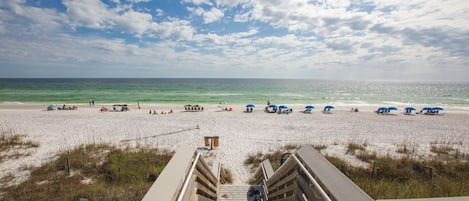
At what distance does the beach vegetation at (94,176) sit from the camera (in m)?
5.32

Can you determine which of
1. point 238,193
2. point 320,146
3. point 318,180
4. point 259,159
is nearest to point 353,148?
point 320,146

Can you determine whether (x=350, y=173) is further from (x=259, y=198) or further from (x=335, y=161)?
(x=259, y=198)

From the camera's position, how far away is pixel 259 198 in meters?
4.37

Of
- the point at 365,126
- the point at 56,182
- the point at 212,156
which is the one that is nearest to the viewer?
the point at 56,182

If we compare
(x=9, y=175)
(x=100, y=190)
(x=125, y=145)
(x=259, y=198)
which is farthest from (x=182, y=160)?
(x=125, y=145)

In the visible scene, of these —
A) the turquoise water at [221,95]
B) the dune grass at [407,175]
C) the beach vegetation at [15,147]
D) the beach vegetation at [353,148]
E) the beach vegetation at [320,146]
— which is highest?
the turquoise water at [221,95]

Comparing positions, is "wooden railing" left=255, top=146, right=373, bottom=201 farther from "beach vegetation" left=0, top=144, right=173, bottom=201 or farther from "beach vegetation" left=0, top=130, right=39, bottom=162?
"beach vegetation" left=0, top=130, right=39, bottom=162

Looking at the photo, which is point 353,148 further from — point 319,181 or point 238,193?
point 319,181

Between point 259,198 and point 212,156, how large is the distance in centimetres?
558

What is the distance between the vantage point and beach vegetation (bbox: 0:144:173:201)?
209 inches

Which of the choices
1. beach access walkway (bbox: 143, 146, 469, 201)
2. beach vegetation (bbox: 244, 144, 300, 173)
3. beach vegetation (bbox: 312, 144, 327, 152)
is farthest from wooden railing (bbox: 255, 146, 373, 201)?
beach vegetation (bbox: 312, 144, 327, 152)

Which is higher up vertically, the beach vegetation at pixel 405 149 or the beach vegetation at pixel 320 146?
the beach vegetation at pixel 405 149

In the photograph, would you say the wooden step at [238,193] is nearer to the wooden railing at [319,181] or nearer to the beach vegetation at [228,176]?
the wooden railing at [319,181]

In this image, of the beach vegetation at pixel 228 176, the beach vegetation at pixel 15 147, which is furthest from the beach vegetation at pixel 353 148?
the beach vegetation at pixel 15 147
